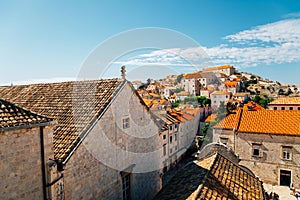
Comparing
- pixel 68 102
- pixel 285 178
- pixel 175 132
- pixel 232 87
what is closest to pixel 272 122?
pixel 285 178

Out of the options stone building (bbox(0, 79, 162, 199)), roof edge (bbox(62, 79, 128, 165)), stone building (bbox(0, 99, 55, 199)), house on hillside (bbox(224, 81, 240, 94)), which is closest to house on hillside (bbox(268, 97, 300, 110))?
house on hillside (bbox(224, 81, 240, 94))

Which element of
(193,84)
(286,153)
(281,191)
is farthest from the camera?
(193,84)

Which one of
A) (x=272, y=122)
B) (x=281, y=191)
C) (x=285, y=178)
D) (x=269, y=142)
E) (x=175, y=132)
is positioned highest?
(x=272, y=122)

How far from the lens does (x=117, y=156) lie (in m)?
9.33

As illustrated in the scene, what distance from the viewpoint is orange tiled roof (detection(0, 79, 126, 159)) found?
759 centimetres

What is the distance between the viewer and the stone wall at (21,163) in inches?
207

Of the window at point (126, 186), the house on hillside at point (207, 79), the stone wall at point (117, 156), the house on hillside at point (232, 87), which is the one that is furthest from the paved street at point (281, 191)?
the house on hillside at point (232, 87)

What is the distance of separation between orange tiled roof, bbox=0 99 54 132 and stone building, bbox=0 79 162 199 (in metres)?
1.41

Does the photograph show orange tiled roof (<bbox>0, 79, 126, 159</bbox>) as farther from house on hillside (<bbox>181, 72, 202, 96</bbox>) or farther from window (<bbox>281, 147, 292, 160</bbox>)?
house on hillside (<bbox>181, 72, 202, 96</bbox>)

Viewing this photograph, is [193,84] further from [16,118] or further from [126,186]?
[16,118]

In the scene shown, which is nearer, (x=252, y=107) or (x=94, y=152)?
(x=94, y=152)

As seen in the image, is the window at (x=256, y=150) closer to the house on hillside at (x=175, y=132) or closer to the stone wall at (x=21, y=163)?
the house on hillside at (x=175, y=132)

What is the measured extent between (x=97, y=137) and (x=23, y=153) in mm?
2763

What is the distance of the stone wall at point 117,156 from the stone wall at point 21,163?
91cm
